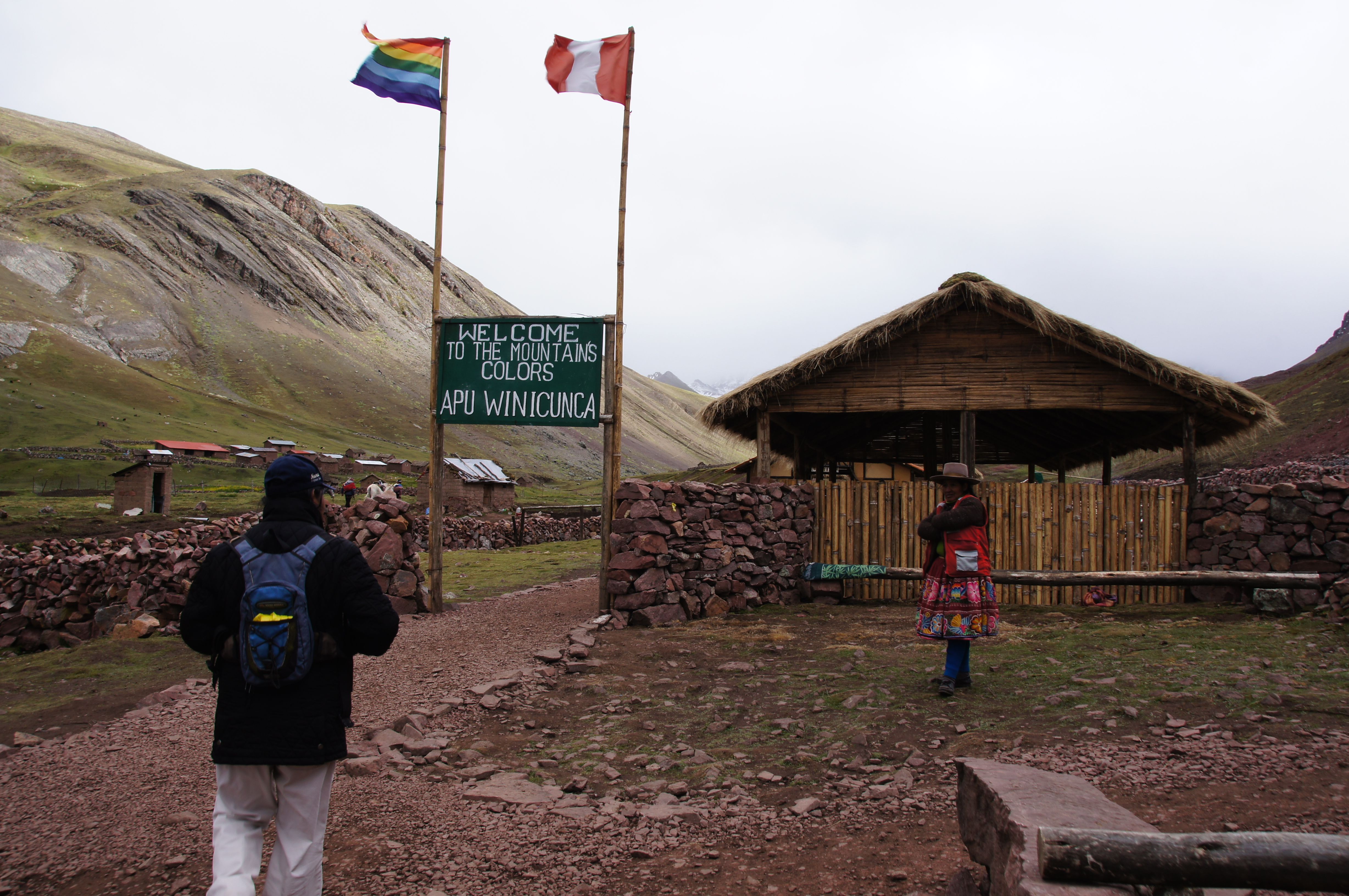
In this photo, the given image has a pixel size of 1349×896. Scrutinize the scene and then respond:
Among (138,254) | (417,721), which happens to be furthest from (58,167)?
(417,721)

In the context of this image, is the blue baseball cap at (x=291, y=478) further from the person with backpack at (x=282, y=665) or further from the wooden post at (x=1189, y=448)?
the wooden post at (x=1189, y=448)

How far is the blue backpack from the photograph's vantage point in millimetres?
2949

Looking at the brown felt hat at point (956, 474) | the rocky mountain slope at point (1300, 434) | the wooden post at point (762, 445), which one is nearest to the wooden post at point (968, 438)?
the wooden post at point (762, 445)

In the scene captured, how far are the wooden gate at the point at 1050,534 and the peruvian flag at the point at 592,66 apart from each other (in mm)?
5931

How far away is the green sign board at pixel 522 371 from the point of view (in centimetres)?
1001

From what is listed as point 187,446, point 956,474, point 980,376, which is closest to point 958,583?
point 956,474

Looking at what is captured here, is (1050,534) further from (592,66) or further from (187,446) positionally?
(187,446)

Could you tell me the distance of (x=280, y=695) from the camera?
3000 millimetres

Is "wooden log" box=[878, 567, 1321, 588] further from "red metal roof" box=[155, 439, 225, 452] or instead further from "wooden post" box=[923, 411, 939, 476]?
"red metal roof" box=[155, 439, 225, 452]

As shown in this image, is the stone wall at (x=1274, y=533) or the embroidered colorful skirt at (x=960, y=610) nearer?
the embroidered colorful skirt at (x=960, y=610)

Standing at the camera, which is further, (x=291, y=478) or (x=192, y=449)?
(x=192, y=449)

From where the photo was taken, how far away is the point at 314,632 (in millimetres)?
3045

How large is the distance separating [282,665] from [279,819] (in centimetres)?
60

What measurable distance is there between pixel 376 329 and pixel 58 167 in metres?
60.1
